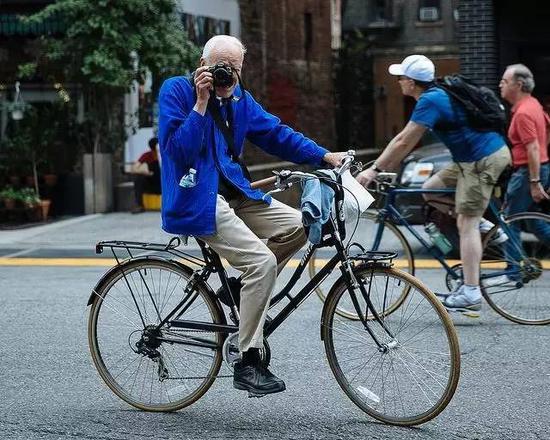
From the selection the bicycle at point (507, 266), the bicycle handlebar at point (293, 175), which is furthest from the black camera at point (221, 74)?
the bicycle at point (507, 266)

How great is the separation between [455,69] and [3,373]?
35.8 m

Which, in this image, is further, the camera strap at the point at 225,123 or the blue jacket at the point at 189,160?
the camera strap at the point at 225,123

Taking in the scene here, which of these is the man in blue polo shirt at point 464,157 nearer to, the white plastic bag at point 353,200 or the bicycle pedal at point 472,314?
the bicycle pedal at point 472,314

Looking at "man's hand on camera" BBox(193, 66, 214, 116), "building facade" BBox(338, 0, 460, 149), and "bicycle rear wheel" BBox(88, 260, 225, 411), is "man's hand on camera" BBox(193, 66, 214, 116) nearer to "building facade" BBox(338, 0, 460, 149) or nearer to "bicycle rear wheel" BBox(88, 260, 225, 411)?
"bicycle rear wheel" BBox(88, 260, 225, 411)

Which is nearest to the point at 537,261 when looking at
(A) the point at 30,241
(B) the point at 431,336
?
(B) the point at 431,336

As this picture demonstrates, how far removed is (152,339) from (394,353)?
1147mm

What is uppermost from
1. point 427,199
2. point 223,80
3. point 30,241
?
point 223,80

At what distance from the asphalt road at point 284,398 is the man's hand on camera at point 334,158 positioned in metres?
1.17

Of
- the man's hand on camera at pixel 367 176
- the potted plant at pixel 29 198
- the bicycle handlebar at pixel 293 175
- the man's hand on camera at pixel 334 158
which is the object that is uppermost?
the man's hand on camera at pixel 334 158

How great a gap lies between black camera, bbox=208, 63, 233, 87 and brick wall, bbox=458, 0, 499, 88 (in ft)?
40.8

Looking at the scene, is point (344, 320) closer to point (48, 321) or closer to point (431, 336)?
point (431, 336)

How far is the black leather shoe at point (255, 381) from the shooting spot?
549 centimetres

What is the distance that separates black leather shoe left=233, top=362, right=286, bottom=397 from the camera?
216 inches

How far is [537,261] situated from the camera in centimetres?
845
